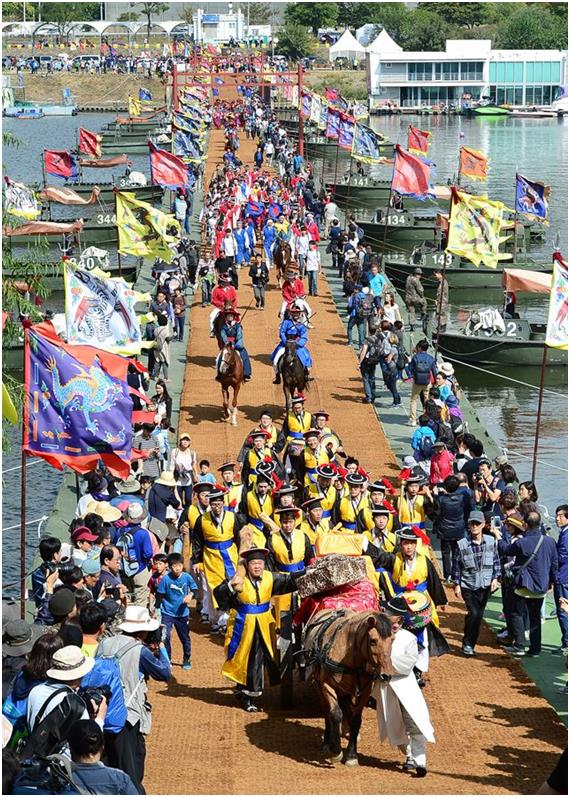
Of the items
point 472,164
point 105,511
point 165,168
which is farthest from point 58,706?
point 472,164

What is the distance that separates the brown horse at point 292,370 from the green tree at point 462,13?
138m

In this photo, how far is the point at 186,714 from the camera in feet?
48.1

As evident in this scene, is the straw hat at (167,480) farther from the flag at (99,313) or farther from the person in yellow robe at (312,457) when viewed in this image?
the flag at (99,313)

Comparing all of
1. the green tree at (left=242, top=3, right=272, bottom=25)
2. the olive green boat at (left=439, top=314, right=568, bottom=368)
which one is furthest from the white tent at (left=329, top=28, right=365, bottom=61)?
the olive green boat at (left=439, top=314, right=568, bottom=368)

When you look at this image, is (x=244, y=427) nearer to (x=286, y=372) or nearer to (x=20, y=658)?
(x=286, y=372)

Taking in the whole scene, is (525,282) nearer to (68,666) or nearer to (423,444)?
(423,444)

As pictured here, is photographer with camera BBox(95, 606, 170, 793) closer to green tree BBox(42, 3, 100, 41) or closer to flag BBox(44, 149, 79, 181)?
flag BBox(44, 149, 79, 181)

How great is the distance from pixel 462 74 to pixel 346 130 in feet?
298

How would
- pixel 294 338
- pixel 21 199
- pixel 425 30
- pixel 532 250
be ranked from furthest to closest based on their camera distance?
pixel 425 30 < pixel 532 250 < pixel 21 199 < pixel 294 338

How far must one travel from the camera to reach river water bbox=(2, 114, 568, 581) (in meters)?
27.5

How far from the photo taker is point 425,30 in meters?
154

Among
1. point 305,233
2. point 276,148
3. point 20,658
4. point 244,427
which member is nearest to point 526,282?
point 305,233

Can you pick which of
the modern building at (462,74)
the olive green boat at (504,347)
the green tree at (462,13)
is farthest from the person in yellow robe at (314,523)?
the green tree at (462,13)

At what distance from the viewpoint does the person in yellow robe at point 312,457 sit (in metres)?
20.4
